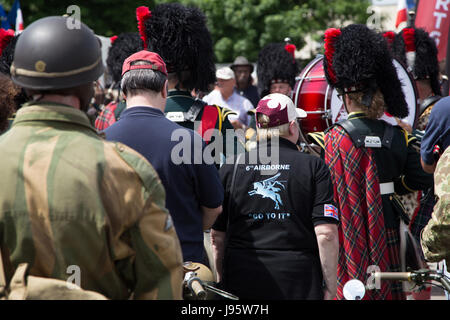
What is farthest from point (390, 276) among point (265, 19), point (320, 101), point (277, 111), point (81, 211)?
point (265, 19)

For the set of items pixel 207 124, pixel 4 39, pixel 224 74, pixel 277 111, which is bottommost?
pixel 224 74

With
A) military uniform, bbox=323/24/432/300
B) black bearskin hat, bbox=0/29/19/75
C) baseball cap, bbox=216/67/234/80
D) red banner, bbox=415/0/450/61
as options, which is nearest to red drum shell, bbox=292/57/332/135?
military uniform, bbox=323/24/432/300

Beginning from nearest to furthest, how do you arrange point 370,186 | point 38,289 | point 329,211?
point 38,289
point 329,211
point 370,186

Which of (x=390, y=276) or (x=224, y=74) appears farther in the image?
(x=224, y=74)

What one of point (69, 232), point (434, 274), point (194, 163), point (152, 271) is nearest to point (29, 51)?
point (69, 232)

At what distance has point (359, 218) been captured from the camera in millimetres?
4598

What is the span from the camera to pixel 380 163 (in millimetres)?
4586

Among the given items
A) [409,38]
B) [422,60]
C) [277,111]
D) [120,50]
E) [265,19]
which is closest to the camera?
[277,111]

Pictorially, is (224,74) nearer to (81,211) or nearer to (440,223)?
(440,223)

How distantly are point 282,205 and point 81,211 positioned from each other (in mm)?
1943

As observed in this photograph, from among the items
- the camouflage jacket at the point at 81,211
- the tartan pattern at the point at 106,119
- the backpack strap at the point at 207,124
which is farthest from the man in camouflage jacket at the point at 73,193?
the tartan pattern at the point at 106,119

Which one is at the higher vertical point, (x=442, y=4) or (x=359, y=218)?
(x=442, y=4)

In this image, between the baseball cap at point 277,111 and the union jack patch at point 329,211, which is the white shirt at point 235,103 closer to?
the baseball cap at point 277,111

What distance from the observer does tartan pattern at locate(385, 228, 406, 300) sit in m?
4.62
